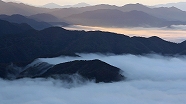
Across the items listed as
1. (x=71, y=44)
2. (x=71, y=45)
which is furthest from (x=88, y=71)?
(x=71, y=44)

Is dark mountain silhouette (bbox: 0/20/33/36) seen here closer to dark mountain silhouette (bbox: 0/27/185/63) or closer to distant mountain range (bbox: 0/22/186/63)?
dark mountain silhouette (bbox: 0/27/185/63)

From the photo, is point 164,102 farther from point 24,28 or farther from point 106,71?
point 24,28

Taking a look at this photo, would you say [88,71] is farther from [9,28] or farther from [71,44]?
[9,28]

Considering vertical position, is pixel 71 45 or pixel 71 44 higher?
pixel 71 44

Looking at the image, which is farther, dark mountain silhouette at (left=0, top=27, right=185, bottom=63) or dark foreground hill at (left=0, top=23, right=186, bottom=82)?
dark mountain silhouette at (left=0, top=27, right=185, bottom=63)

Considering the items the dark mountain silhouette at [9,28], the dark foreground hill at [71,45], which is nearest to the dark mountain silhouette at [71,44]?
the dark foreground hill at [71,45]

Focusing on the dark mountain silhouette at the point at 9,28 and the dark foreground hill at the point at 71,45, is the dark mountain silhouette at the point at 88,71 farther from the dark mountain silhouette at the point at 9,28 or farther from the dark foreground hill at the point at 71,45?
the dark mountain silhouette at the point at 9,28

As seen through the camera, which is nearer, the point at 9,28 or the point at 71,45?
the point at 71,45

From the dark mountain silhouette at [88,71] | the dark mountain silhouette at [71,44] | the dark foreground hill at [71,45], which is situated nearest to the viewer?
the dark mountain silhouette at [88,71]

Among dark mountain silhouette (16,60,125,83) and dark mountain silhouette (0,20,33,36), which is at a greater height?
dark mountain silhouette (0,20,33,36)

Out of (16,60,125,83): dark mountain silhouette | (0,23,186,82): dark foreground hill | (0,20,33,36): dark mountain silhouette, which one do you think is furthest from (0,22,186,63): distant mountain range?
(0,20,33,36): dark mountain silhouette

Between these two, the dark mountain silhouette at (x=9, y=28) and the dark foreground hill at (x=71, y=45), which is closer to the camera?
the dark foreground hill at (x=71, y=45)

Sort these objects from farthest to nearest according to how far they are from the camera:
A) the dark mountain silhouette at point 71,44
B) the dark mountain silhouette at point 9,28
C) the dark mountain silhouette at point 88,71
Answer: the dark mountain silhouette at point 9,28
the dark mountain silhouette at point 71,44
the dark mountain silhouette at point 88,71

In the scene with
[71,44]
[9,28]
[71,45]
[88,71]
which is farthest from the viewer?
[9,28]
